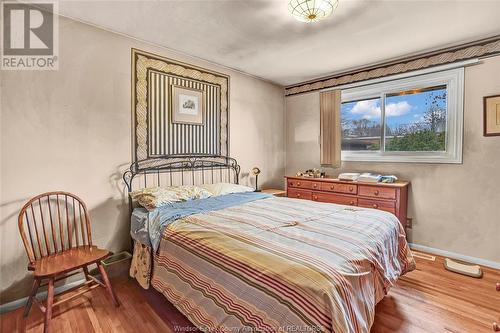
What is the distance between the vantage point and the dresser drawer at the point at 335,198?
134 inches

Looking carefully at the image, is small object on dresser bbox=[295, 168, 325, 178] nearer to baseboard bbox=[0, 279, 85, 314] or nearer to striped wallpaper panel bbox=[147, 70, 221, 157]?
striped wallpaper panel bbox=[147, 70, 221, 157]

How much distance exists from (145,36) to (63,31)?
0.73 metres

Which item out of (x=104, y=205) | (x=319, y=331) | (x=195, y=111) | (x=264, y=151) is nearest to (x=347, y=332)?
(x=319, y=331)

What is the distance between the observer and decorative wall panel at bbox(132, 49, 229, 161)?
2.75 m

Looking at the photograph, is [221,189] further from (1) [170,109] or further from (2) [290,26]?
(2) [290,26]

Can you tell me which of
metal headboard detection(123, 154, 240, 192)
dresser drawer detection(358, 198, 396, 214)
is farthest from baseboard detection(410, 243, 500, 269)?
metal headboard detection(123, 154, 240, 192)

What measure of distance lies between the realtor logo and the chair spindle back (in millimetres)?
1151

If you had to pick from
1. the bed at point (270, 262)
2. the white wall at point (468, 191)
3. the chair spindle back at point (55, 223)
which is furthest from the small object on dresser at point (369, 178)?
the chair spindle back at point (55, 223)

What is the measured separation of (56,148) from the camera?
221cm

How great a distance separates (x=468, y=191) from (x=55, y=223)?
444 cm

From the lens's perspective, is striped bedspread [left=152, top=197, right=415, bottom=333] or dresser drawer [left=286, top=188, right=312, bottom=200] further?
dresser drawer [left=286, top=188, right=312, bottom=200]

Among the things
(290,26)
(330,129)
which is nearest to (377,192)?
(330,129)

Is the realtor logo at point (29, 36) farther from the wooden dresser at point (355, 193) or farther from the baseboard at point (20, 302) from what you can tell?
the wooden dresser at point (355, 193)

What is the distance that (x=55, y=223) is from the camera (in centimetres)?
223
